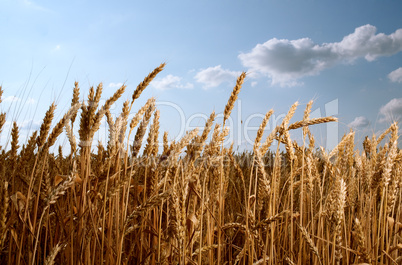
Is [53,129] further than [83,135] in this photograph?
Yes

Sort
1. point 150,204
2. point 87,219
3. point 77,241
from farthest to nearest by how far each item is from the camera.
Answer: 1. point 87,219
2. point 77,241
3. point 150,204

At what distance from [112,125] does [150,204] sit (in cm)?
59

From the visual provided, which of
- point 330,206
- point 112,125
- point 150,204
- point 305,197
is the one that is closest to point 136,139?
point 112,125

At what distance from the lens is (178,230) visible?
138 cm

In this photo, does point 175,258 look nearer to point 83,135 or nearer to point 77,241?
point 77,241

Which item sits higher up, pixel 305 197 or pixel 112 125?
pixel 112 125

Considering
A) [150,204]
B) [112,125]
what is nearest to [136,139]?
[112,125]

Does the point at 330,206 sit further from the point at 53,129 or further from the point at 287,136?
the point at 53,129

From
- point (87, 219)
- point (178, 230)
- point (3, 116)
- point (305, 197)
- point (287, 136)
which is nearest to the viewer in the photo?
point (178, 230)

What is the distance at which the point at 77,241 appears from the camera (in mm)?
1706

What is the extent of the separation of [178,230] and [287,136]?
0.93 m

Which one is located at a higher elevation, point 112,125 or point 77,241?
point 112,125

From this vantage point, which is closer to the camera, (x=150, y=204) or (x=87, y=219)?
(x=150, y=204)

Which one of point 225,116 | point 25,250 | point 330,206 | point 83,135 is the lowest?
point 25,250
